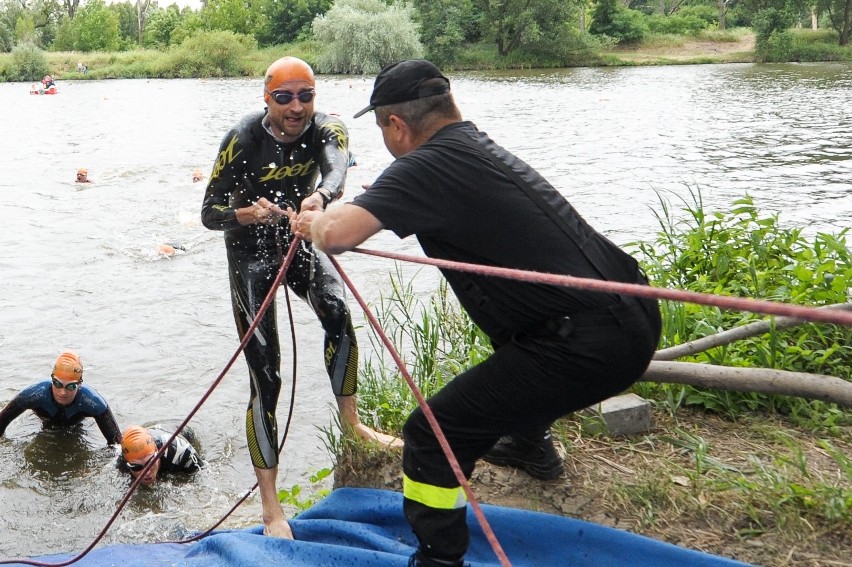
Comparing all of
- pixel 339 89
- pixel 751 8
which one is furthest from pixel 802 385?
pixel 751 8

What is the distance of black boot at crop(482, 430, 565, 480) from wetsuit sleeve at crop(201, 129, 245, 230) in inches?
77.9

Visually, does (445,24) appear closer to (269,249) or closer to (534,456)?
(269,249)

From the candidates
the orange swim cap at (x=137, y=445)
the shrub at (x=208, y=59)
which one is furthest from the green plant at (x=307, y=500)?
the shrub at (x=208, y=59)

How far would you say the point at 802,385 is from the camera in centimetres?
391

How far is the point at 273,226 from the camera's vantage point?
489 cm

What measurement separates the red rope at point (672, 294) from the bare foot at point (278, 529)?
178 centimetres

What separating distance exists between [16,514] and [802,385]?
5.67m

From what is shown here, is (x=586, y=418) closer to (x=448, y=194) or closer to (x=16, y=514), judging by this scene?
(x=448, y=194)

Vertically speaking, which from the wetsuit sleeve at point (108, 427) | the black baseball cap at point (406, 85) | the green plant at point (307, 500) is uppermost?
the black baseball cap at point (406, 85)

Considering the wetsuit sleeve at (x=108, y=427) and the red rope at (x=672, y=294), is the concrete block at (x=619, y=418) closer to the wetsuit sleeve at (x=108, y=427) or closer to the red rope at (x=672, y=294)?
the red rope at (x=672, y=294)

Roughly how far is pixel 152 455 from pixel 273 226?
2.87 meters

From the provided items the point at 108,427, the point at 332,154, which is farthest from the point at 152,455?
the point at 332,154

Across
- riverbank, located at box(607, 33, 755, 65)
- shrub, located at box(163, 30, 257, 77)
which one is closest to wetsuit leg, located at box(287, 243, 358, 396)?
riverbank, located at box(607, 33, 755, 65)

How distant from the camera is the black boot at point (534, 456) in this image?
395 centimetres
